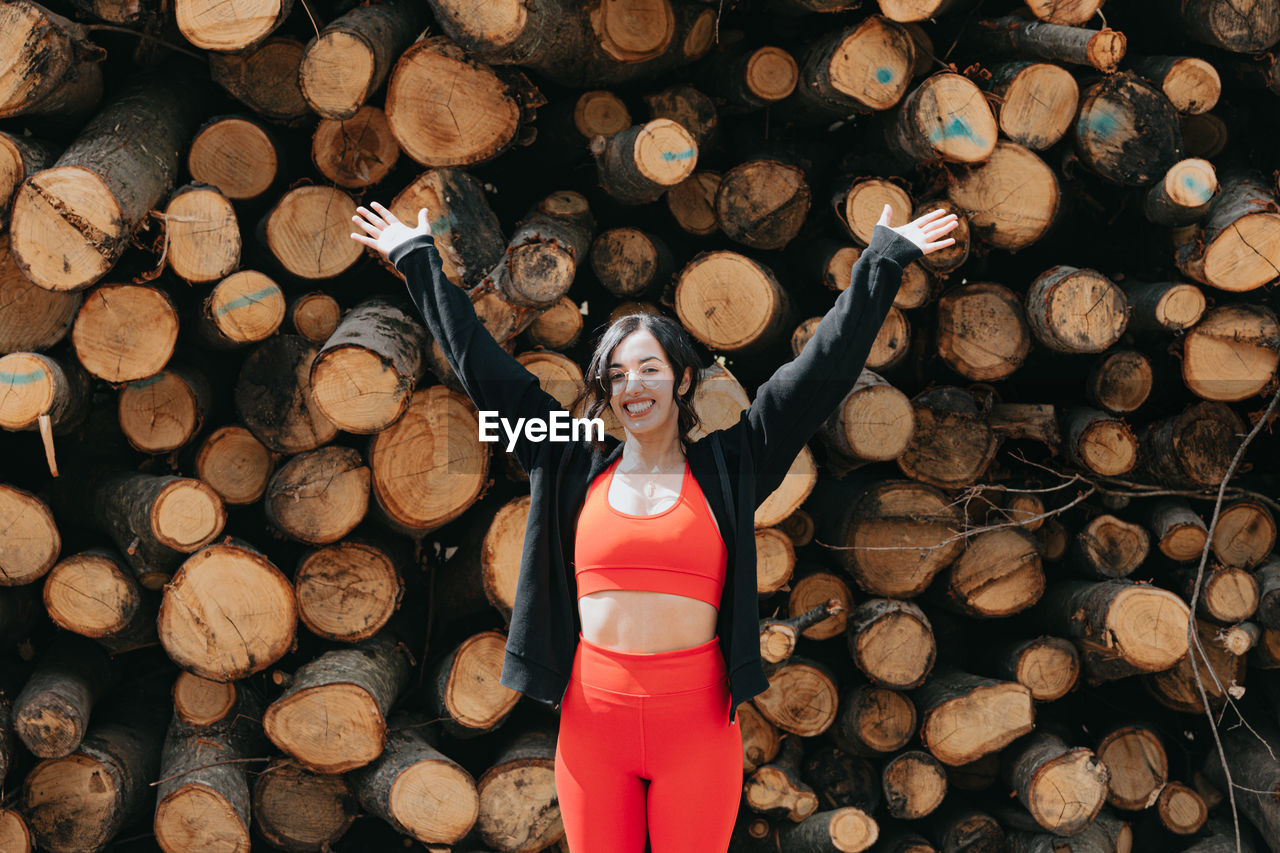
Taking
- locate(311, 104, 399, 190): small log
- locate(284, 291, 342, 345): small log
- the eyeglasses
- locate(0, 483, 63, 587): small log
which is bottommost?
locate(0, 483, 63, 587): small log

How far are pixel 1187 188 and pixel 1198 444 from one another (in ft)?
2.88

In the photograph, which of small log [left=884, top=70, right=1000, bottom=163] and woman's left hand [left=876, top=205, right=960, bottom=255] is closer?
woman's left hand [left=876, top=205, right=960, bottom=255]

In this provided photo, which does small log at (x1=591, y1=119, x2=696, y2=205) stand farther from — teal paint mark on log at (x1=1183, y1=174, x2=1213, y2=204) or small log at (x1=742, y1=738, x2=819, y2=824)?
small log at (x1=742, y1=738, x2=819, y2=824)

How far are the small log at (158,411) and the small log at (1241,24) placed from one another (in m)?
3.41

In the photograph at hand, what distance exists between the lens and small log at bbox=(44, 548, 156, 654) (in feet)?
8.34

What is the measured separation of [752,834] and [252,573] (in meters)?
1.82

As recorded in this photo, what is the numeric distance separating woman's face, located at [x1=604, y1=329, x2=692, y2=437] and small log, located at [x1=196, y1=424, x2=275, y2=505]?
1.40m

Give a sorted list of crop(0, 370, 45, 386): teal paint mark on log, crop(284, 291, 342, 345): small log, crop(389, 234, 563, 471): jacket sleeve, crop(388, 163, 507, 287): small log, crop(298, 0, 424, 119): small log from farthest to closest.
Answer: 1. crop(284, 291, 342, 345): small log
2. crop(388, 163, 507, 287): small log
3. crop(298, 0, 424, 119): small log
4. crop(0, 370, 45, 386): teal paint mark on log
5. crop(389, 234, 563, 471): jacket sleeve

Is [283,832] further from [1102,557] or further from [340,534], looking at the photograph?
[1102,557]

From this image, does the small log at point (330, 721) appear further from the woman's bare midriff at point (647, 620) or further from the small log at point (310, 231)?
the small log at point (310, 231)

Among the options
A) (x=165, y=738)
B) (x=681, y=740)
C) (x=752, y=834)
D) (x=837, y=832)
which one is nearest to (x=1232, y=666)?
(x=837, y=832)

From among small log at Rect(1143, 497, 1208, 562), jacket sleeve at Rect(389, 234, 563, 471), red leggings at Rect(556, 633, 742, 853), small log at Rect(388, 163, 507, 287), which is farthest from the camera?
small log at Rect(1143, 497, 1208, 562)

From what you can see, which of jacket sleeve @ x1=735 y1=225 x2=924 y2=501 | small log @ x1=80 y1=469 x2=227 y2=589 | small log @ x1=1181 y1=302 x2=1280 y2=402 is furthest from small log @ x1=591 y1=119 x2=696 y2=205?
small log @ x1=1181 y1=302 x2=1280 y2=402

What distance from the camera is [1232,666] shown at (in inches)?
120
